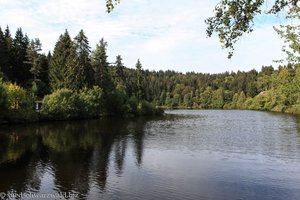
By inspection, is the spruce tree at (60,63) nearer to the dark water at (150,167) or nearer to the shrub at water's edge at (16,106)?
the shrub at water's edge at (16,106)

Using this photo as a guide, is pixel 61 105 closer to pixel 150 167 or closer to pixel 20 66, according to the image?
pixel 20 66

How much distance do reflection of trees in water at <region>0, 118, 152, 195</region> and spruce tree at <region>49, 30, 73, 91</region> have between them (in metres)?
29.7

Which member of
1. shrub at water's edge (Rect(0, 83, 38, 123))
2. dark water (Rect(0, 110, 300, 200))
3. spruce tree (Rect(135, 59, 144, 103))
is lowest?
dark water (Rect(0, 110, 300, 200))

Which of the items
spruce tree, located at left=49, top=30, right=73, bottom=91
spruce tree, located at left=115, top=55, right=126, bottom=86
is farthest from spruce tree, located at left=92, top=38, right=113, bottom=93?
spruce tree, located at left=115, top=55, right=126, bottom=86

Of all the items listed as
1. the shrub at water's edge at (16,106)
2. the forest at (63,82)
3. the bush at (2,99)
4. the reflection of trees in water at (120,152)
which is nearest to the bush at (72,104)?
the forest at (63,82)

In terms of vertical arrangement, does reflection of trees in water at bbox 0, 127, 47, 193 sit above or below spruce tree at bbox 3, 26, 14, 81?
below

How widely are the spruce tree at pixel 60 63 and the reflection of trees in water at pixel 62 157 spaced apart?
29.7 meters

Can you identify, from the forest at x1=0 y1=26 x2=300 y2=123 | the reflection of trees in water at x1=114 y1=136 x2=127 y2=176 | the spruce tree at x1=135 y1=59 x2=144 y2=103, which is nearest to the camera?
the reflection of trees in water at x1=114 y1=136 x2=127 y2=176

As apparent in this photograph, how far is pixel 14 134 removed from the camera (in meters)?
46.6

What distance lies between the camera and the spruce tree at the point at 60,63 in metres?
79.5

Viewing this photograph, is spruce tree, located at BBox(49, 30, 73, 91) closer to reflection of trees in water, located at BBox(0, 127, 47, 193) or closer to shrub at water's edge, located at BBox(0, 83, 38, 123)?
shrub at water's edge, located at BBox(0, 83, 38, 123)

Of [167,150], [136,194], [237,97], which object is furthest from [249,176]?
[237,97]

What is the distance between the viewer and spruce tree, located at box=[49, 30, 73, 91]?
79.5 m

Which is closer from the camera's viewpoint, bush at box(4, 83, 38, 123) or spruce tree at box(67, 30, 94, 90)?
bush at box(4, 83, 38, 123)
